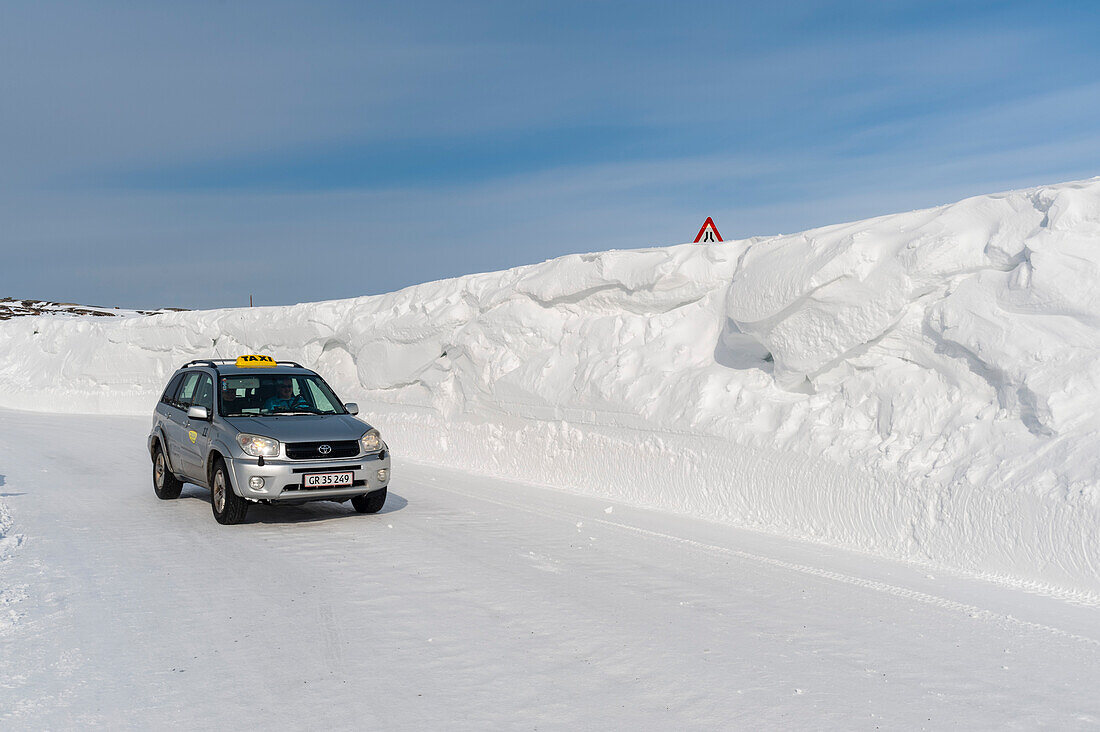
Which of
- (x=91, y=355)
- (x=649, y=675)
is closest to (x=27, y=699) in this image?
(x=649, y=675)

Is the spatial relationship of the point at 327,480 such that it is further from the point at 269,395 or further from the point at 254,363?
the point at 254,363

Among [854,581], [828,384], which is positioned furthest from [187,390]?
[854,581]

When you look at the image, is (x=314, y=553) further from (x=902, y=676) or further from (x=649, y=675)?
(x=902, y=676)

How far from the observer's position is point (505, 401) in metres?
14.3

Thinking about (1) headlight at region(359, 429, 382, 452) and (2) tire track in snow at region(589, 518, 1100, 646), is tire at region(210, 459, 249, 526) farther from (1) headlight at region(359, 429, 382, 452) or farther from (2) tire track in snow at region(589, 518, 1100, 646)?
(2) tire track in snow at region(589, 518, 1100, 646)

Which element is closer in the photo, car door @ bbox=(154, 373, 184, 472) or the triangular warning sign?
car door @ bbox=(154, 373, 184, 472)

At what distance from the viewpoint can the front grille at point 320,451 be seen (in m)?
8.69

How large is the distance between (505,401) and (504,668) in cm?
962

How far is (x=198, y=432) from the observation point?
378 inches

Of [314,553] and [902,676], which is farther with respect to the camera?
[314,553]

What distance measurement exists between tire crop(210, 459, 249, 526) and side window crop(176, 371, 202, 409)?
1.81 m

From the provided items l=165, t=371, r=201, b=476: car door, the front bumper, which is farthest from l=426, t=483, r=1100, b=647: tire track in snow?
l=165, t=371, r=201, b=476: car door

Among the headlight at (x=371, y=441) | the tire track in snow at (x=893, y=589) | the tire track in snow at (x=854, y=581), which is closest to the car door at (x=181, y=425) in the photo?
the headlight at (x=371, y=441)

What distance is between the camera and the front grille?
342 inches
